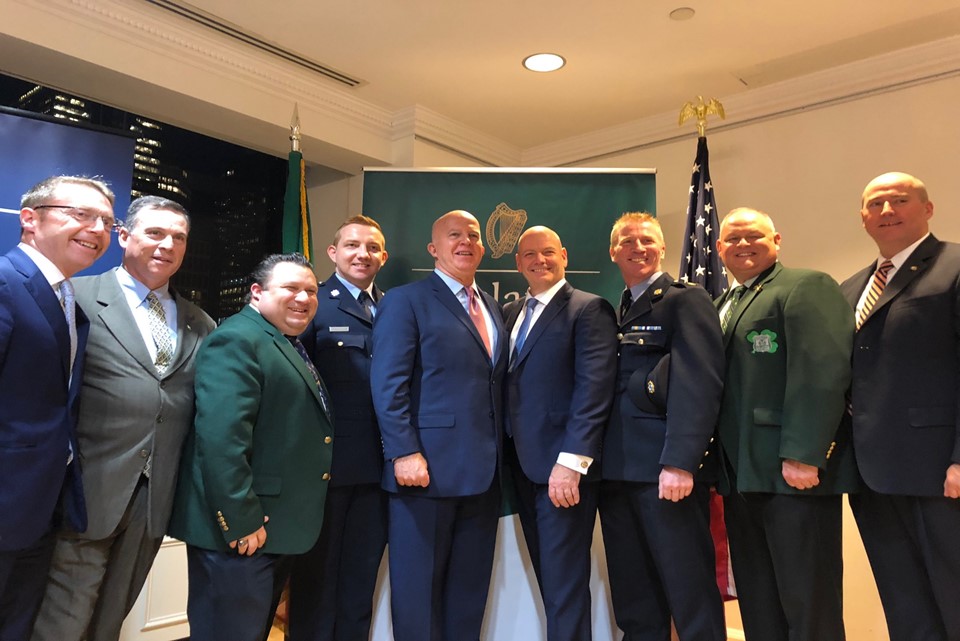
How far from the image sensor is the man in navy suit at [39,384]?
1.66m

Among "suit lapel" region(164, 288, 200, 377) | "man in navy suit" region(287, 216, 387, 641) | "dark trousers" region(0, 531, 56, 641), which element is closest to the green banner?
"man in navy suit" region(287, 216, 387, 641)

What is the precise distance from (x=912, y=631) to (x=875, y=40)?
9.71 feet

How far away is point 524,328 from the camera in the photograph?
2506 millimetres

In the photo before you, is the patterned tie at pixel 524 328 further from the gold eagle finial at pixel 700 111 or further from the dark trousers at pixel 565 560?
the gold eagle finial at pixel 700 111

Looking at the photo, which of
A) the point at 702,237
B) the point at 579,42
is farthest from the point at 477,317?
the point at 702,237

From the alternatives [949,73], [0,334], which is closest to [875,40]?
[949,73]

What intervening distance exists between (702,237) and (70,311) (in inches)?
127

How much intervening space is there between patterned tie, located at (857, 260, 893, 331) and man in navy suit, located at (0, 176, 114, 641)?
238 centimetres

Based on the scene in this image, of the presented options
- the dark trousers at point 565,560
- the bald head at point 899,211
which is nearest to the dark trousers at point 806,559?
the dark trousers at point 565,560

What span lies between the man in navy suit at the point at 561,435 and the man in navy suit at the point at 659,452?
0.28ft

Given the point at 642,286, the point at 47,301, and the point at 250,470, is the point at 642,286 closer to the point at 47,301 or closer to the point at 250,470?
the point at 250,470

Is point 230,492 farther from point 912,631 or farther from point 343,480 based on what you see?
point 912,631

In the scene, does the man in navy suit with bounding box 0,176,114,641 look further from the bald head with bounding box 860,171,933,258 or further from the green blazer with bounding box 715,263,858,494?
the bald head with bounding box 860,171,933,258

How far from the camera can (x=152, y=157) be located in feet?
13.5
